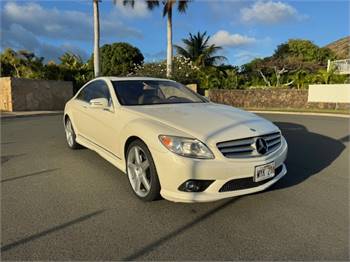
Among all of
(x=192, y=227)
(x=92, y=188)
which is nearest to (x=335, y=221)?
(x=192, y=227)

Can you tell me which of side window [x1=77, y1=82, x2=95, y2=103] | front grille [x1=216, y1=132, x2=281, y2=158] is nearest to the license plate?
front grille [x1=216, y1=132, x2=281, y2=158]

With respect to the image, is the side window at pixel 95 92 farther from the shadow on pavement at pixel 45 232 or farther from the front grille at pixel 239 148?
the front grille at pixel 239 148

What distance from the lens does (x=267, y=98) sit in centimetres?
2620

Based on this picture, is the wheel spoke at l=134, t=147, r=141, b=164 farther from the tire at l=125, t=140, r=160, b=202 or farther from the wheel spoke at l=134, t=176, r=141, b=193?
the wheel spoke at l=134, t=176, r=141, b=193

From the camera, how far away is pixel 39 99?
811 inches

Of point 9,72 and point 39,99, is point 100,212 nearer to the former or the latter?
point 39,99

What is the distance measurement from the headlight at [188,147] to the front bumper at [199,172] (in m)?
0.06

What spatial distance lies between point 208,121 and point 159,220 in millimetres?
1314

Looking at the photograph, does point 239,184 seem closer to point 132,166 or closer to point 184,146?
point 184,146

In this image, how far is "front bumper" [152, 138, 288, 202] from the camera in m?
3.44

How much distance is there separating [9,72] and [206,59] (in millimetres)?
19171

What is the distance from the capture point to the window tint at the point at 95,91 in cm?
534

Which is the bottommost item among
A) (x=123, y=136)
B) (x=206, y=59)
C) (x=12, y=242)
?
(x=12, y=242)

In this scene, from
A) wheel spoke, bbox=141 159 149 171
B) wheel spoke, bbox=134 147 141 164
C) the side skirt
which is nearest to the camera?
wheel spoke, bbox=141 159 149 171
